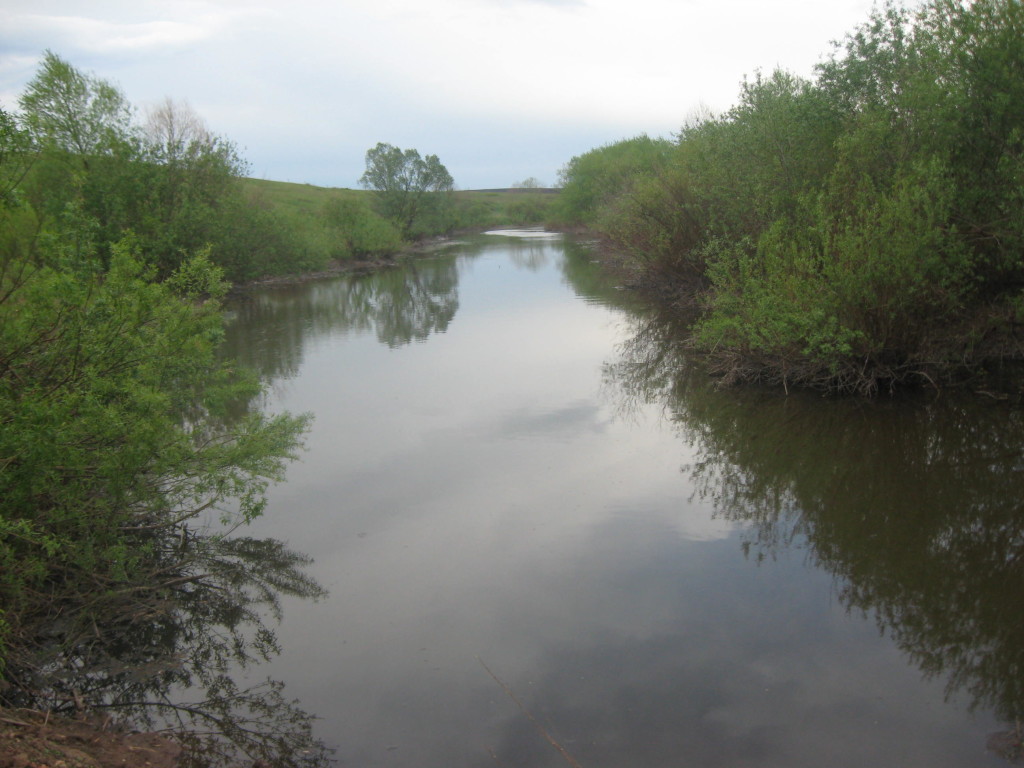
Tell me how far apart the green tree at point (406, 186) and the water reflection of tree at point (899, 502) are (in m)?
51.0

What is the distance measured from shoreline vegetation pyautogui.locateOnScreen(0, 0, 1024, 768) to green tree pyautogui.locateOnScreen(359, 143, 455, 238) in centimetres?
3393

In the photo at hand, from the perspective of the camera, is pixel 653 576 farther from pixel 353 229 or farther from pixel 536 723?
pixel 353 229

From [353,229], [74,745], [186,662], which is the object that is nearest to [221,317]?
[186,662]

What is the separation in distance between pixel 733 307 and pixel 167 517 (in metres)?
9.96

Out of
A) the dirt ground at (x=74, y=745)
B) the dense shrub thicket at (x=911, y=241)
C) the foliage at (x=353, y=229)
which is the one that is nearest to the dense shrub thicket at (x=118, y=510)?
the dirt ground at (x=74, y=745)

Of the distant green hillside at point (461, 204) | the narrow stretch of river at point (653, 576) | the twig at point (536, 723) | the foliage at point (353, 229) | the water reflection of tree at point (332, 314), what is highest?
the distant green hillside at point (461, 204)

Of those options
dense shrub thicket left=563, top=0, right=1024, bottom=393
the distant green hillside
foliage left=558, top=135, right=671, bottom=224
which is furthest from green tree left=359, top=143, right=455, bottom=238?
dense shrub thicket left=563, top=0, right=1024, bottom=393

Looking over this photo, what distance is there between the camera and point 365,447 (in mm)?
11102

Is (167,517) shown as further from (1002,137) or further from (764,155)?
(764,155)

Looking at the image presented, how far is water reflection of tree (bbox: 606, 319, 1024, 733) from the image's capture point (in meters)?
5.99

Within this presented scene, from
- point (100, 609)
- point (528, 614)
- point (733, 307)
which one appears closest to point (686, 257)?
point (733, 307)

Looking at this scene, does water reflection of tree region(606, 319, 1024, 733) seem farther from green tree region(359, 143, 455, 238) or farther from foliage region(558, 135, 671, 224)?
green tree region(359, 143, 455, 238)

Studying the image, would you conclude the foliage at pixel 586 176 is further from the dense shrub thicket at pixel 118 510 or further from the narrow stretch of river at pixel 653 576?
the dense shrub thicket at pixel 118 510

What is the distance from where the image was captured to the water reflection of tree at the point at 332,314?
61.8 ft
